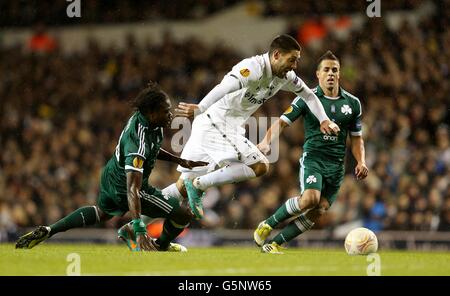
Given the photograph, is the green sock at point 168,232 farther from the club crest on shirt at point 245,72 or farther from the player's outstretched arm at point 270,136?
the club crest on shirt at point 245,72

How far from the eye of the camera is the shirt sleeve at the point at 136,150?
9.17 m

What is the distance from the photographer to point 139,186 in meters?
9.21

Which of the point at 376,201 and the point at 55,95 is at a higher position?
the point at 55,95

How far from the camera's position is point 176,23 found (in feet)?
68.0

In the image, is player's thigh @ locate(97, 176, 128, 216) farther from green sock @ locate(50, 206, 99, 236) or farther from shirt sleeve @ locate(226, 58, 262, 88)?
shirt sleeve @ locate(226, 58, 262, 88)

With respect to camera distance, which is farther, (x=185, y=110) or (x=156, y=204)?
(x=156, y=204)

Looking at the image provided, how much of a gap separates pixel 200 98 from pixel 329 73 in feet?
23.9

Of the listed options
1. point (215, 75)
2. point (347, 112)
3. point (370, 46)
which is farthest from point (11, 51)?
point (347, 112)

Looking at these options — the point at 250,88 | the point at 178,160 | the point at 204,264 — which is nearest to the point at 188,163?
the point at 178,160

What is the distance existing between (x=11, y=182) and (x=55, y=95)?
250cm

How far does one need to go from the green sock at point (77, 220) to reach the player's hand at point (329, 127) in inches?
101

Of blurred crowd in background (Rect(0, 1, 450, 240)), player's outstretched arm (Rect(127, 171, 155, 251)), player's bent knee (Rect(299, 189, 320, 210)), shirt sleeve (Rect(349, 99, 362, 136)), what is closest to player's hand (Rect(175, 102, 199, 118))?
player's outstretched arm (Rect(127, 171, 155, 251))

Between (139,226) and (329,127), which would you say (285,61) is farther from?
(139,226)
